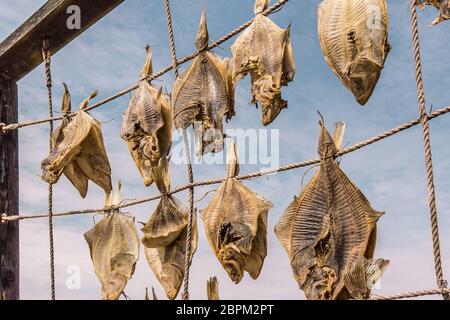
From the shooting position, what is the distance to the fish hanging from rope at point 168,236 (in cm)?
195

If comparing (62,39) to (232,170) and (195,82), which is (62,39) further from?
(232,170)

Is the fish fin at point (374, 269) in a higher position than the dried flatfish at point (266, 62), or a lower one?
lower

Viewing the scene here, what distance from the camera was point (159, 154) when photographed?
1.92 m

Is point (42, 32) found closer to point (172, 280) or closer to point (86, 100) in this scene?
point (86, 100)

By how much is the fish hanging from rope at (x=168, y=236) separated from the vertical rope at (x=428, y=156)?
2.37 feet

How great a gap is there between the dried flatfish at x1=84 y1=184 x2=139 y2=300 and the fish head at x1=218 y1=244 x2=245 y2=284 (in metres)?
0.53

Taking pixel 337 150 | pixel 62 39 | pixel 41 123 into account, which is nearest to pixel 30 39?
pixel 62 39

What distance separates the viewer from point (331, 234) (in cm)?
149

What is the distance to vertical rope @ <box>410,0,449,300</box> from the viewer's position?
140 centimetres

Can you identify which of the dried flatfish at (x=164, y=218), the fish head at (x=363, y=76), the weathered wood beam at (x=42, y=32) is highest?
the weathered wood beam at (x=42, y=32)

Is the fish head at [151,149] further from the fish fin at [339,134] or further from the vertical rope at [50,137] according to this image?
the vertical rope at [50,137]

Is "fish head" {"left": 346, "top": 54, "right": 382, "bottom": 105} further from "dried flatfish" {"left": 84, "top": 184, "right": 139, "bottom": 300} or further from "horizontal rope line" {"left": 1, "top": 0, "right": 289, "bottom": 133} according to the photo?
Result: "dried flatfish" {"left": 84, "top": 184, "right": 139, "bottom": 300}

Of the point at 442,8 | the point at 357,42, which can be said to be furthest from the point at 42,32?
the point at 442,8

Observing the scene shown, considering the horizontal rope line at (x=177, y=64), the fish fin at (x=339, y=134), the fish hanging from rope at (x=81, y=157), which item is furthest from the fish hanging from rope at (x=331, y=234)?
the fish hanging from rope at (x=81, y=157)
